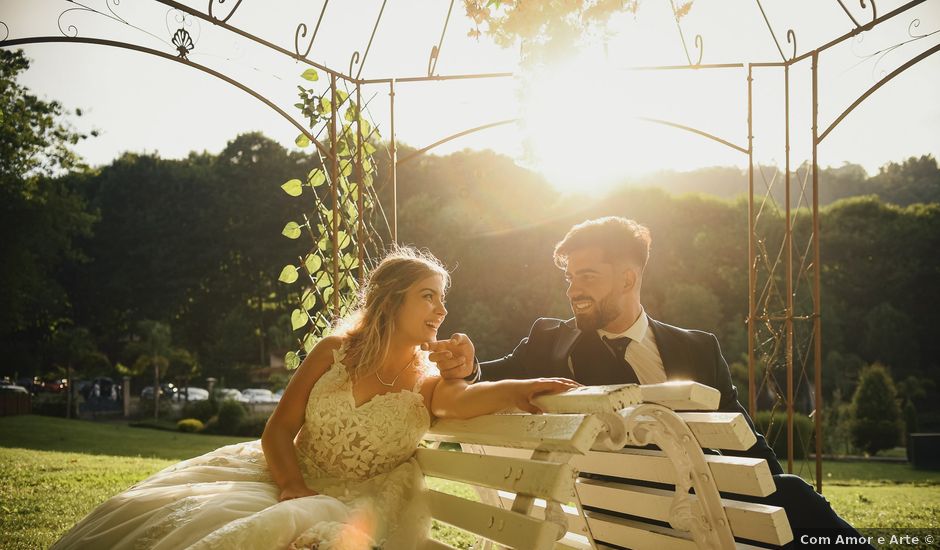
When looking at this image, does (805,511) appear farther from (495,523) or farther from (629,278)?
(629,278)

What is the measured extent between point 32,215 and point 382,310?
2927 cm

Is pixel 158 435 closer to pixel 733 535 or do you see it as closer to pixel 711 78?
pixel 711 78

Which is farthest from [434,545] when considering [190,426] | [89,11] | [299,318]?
[190,426]

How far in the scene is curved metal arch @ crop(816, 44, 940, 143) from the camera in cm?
400

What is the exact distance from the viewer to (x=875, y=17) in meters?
4.20

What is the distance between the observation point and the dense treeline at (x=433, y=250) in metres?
27.4

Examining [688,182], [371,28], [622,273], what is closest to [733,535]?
[622,273]

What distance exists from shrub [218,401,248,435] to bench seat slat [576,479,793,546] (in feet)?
68.2

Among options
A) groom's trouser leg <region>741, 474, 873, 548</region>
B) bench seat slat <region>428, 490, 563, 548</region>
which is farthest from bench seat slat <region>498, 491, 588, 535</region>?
groom's trouser leg <region>741, 474, 873, 548</region>

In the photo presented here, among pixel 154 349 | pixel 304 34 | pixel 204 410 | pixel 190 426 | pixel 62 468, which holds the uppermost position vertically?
pixel 304 34

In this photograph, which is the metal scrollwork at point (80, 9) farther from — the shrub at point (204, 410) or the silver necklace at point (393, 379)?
the shrub at point (204, 410)

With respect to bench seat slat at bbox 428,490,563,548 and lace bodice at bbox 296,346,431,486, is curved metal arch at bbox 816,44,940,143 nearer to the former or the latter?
lace bodice at bbox 296,346,431,486

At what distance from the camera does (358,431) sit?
3125mm

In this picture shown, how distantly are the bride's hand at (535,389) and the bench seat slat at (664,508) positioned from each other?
38 centimetres
